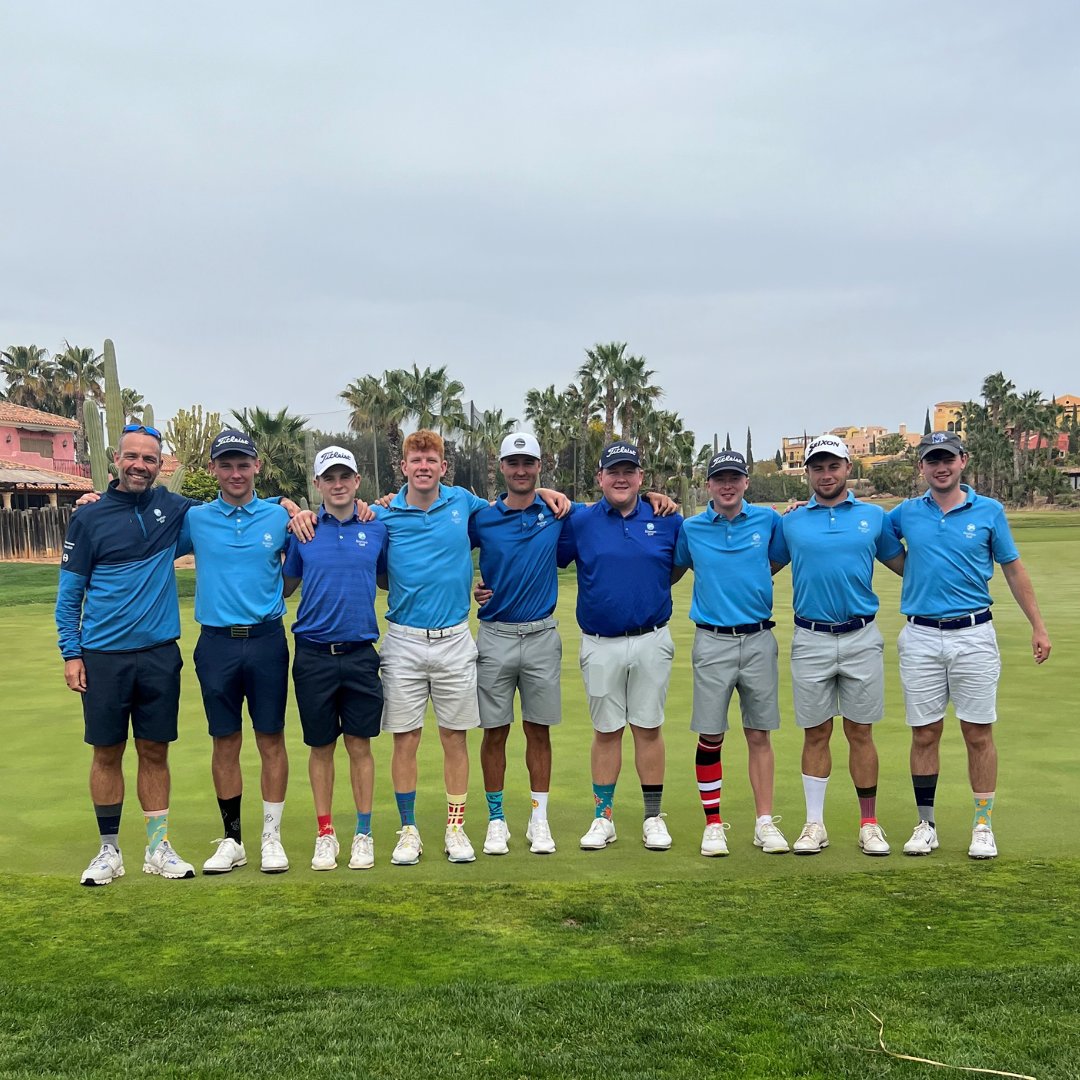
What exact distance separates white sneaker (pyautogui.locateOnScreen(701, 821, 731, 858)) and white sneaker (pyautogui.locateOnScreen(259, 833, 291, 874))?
85.3 inches

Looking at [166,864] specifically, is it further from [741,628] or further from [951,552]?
[951,552]

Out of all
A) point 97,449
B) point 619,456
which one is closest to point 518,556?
point 619,456

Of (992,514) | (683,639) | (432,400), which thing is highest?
(432,400)

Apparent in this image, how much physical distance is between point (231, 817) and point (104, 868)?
0.68 meters

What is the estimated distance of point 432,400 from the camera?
62.4 meters

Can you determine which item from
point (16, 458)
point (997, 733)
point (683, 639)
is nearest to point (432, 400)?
point (16, 458)

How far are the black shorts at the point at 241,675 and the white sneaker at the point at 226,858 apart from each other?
568 mm

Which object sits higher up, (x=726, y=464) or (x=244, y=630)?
(x=726, y=464)

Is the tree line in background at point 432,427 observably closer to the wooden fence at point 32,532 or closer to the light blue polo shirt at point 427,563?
the wooden fence at point 32,532

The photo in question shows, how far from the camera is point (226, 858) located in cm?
582

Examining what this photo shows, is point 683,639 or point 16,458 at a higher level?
point 16,458

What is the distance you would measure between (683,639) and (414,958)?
37.7 ft

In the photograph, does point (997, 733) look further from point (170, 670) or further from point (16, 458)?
point (16, 458)

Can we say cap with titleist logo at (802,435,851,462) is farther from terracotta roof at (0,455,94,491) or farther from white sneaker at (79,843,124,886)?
terracotta roof at (0,455,94,491)
